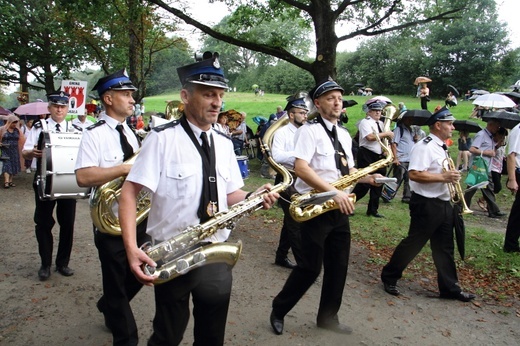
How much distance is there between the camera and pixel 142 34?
1584 cm

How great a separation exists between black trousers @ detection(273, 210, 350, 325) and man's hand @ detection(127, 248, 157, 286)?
6.65 feet

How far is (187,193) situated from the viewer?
2.82 meters

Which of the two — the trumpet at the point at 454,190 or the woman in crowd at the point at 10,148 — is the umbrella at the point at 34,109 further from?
the trumpet at the point at 454,190

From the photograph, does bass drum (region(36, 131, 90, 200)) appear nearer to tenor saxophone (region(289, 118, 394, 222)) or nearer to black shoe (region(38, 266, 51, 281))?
black shoe (region(38, 266, 51, 281))

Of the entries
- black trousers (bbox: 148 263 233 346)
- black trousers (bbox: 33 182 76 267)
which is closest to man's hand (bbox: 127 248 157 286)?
black trousers (bbox: 148 263 233 346)

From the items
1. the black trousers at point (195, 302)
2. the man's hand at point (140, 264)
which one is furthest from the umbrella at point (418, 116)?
the man's hand at point (140, 264)

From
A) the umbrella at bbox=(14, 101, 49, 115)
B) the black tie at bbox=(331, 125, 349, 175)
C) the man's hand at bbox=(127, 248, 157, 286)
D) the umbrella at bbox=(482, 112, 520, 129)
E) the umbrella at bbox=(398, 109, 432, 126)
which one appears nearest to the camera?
the man's hand at bbox=(127, 248, 157, 286)

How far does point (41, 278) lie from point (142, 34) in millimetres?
12018

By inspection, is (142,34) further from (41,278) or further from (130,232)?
(130,232)

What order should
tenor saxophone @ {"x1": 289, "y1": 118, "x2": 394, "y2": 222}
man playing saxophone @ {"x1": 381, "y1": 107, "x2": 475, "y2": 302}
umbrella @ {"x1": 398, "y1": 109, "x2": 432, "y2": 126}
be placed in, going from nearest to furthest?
tenor saxophone @ {"x1": 289, "y1": 118, "x2": 394, "y2": 222} < man playing saxophone @ {"x1": 381, "y1": 107, "x2": 475, "y2": 302} < umbrella @ {"x1": 398, "y1": 109, "x2": 432, "y2": 126}

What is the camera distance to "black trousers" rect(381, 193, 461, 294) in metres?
5.39

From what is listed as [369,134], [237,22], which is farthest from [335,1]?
[369,134]

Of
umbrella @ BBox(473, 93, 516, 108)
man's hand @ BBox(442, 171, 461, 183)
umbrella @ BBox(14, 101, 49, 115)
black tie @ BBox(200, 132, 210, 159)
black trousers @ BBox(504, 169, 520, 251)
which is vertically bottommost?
black trousers @ BBox(504, 169, 520, 251)

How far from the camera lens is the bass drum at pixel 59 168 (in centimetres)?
511
